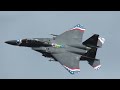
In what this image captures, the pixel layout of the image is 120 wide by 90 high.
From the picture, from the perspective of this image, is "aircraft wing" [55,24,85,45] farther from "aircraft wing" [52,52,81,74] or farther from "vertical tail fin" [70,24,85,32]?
"aircraft wing" [52,52,81,74]

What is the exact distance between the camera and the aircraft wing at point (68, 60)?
64.2 metres

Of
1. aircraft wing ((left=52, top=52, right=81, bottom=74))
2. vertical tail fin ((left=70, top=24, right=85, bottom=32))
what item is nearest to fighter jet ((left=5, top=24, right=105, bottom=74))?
aircraft wing ((left=52, top=52, right=81, bottom=74))

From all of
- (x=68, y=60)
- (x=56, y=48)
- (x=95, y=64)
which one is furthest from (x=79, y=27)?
(x=95, y=64)

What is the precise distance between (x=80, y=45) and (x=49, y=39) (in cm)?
524

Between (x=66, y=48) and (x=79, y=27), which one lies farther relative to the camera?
(x=79, y=27)

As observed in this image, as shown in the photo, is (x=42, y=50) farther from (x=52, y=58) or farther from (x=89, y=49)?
(x=89, y=49)

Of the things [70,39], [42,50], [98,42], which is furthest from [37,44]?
[98,42]

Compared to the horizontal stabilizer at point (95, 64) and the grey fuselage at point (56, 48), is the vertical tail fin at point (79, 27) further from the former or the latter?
the horizontal stabilizer at point (95, 64)

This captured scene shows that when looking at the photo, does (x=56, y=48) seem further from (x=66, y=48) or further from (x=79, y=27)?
(x=79, y=27)

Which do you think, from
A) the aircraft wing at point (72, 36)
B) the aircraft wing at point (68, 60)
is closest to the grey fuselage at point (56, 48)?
the aircraft wing at point (68, 60)

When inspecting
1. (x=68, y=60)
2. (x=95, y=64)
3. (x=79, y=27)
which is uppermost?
(x=79, y=27)

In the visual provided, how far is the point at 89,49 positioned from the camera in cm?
6631

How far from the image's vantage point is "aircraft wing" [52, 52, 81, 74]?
64250mm

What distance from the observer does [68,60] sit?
65.8 metres
